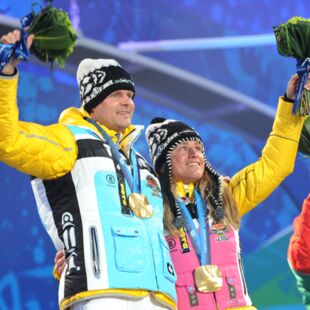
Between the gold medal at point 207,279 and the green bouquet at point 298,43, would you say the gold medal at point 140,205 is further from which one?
the green bouquet at point 298,43

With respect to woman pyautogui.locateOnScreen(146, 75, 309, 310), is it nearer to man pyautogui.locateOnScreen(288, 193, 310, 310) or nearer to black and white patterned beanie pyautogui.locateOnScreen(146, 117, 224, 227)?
black and white patterned beanie pyautogui.locateOnScreen(146, 117, 224, 227)

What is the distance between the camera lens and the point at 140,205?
2.71m

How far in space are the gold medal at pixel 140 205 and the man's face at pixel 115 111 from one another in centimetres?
29

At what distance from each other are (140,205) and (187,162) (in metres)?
0.58

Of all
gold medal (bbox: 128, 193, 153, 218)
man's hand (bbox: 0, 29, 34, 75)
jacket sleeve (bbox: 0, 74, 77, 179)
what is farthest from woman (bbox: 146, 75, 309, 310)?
man's hand (bbox: 0, 29, 34, 75)

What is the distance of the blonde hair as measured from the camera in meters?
3.08

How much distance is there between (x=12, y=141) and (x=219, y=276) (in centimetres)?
95

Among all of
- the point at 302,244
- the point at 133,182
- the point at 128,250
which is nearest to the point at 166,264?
the point at 128,250

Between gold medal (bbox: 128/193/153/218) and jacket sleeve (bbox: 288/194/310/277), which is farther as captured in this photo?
jacket sleeve (bbox: 288/194/310/277)

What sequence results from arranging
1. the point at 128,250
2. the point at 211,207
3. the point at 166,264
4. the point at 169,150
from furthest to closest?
1. the point at 169,150
2. the point at 211,207
3. the point at 166,264
4. the point at 128,250

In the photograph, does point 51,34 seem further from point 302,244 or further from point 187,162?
point 302,244

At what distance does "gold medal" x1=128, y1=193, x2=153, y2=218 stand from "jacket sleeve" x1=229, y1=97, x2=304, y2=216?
0.64m

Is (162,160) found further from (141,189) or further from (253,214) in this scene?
(253,214)

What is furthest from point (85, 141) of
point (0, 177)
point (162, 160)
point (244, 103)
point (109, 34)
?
point (244, 103)
